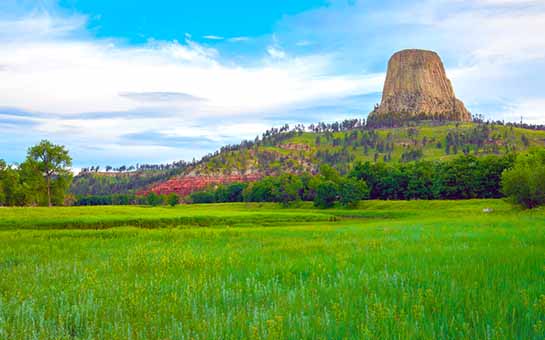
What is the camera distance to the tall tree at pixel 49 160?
8981 cm

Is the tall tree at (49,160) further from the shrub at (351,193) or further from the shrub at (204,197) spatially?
the shrub at (204,197)

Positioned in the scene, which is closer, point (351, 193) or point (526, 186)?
point (526, 186)

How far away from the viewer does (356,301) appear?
8359mm

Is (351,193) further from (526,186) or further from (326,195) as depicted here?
(526,186)

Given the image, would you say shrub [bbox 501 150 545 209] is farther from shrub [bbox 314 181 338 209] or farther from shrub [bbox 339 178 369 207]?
shrub [bbox 314 181 338 209]

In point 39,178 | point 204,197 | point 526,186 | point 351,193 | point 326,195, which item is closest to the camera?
point 526,186

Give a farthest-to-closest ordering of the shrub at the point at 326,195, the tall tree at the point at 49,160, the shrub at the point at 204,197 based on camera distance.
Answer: the shrub at the point at 204,197 < the shrub at the point at 326,195 < the tall tree at the point at 49,160

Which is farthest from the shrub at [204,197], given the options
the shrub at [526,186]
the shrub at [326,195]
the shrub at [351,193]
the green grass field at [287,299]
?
the green grass field at [287,299]

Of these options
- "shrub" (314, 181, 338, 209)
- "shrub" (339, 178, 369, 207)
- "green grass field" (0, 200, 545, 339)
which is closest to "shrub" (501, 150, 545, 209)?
"shrub" (339, 178, 369, 207)

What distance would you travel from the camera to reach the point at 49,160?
300 ft

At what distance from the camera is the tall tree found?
89812 mm

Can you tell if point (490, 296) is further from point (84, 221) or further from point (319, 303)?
point (84, 221)

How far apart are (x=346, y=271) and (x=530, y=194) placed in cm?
6832

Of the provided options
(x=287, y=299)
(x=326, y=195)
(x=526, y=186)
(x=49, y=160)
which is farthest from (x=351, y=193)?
(x=287, y=299)
